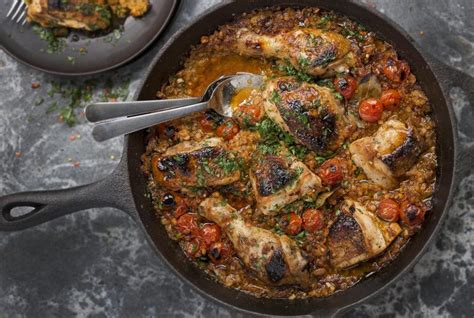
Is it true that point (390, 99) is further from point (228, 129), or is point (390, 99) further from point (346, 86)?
point (228, 129)

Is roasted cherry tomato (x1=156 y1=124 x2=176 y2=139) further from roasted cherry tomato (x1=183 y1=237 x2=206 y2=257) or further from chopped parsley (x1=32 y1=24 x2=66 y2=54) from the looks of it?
chopped parsley (x1=32 y1=24 x2=66 y2=54)

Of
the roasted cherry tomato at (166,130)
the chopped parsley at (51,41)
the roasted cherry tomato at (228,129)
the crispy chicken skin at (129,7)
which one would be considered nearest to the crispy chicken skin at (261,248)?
the roasted cherry tomato at (228,129)

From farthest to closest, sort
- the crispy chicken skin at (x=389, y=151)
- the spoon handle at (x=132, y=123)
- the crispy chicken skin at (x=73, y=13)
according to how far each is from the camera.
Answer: the crispy chicken skin at (x=73, y=13), the crispy chicken skin at (x=389, y=151), the spoon handle at (x=132, y=123)

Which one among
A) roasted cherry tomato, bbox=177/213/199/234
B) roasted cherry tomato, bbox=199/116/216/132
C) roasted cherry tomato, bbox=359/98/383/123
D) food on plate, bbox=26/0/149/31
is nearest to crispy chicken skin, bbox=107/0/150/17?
food on plate, bbox=26/0/149/31

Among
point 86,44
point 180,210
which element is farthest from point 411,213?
point 86,44

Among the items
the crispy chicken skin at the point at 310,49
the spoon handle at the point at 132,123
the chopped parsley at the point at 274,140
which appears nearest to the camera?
the spoon handle at the point at 132,123

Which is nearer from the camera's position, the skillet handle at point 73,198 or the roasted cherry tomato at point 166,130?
the skillet handle at point 73,198

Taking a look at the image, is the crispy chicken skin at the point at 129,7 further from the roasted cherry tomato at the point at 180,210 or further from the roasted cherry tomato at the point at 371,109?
the roasted cherry tomato at the point at 371,109
